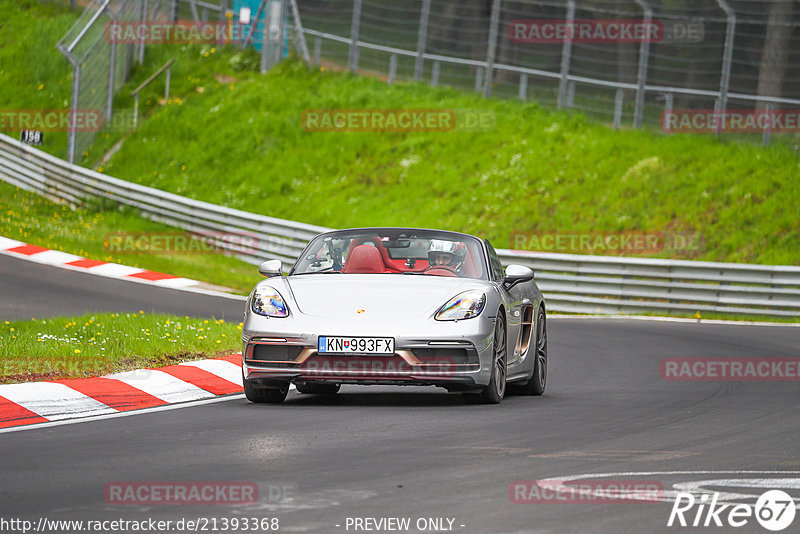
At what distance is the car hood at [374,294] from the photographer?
9391mm

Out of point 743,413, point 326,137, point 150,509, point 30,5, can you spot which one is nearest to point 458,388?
point 743,413

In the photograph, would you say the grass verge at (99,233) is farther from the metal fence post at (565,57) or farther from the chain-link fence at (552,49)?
the metal fence post at (565,57)

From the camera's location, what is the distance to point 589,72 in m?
29.1

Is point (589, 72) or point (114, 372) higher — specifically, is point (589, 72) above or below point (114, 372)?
above

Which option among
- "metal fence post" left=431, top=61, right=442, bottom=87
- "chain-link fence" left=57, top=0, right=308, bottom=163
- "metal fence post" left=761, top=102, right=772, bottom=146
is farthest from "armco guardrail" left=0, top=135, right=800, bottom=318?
"metal fence post" left=431, top=61, right=442, bottom=87

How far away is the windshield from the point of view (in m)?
10.2

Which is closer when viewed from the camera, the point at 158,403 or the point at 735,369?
the point at 158,403

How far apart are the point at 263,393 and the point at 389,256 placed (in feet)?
5.10

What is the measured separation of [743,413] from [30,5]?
120 ft

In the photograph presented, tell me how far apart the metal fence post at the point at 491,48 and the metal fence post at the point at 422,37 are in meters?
1.61

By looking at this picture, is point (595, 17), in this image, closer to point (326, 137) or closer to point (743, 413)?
point (326, 137)

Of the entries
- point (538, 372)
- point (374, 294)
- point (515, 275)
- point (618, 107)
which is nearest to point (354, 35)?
point (618, 107)

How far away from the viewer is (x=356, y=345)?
30.1ft

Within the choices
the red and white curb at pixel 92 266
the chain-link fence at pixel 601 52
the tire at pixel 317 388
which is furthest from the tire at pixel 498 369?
the chain-link fence at pixel 601 52
